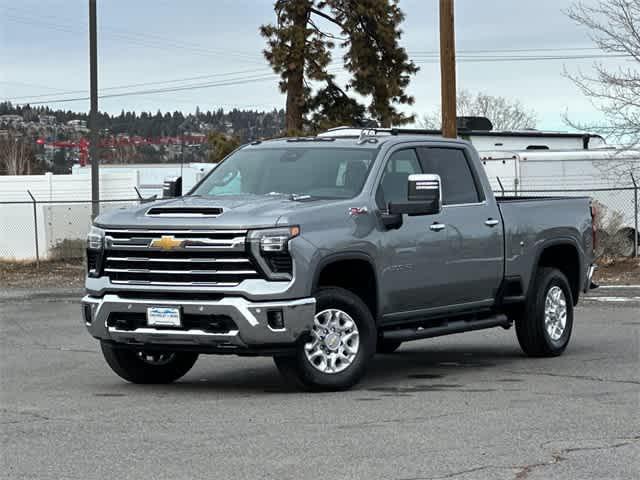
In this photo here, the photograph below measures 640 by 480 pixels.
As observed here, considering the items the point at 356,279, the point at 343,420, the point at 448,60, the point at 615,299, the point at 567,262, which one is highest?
the point at 448,60

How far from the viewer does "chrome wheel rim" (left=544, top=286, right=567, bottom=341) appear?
13586 millimetres

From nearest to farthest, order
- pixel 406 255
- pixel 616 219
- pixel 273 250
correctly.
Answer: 1. pixel 273 250
2. pixel 406 255
3. pixel 616 219

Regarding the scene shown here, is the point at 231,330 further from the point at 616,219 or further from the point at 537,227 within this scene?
the point at 616,219

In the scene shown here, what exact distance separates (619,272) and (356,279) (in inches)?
664

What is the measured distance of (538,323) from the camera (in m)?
13.3

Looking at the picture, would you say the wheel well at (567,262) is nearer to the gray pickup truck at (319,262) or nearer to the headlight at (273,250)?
the gray pickup truck at (319,262)

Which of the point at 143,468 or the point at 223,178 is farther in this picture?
the point at 223,178

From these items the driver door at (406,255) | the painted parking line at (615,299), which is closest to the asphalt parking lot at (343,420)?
the driver door at (406,255)

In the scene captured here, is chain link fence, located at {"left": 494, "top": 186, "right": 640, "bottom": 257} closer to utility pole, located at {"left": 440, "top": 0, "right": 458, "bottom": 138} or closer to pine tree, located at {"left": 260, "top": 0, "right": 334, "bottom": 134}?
utility pole, located at {"left": 440, "top": 0, "right": 458, "bottom": 138}

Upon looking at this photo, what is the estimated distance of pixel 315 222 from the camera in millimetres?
10820

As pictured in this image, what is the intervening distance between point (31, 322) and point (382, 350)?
6869mm

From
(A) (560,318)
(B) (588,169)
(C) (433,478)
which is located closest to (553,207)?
(A) (560,318)

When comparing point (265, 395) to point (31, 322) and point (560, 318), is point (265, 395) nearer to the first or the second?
point (560, 318)

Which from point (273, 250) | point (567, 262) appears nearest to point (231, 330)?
point (273, 250)
